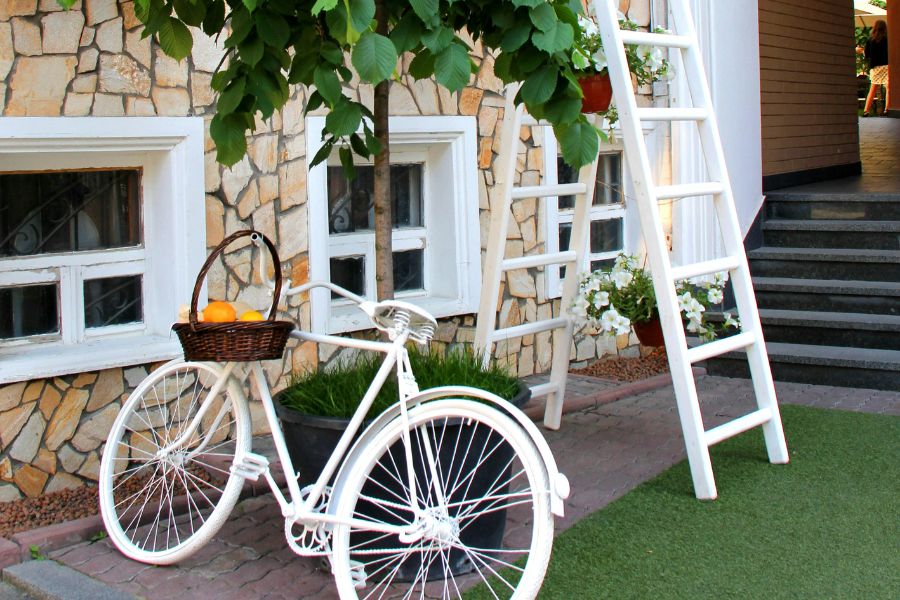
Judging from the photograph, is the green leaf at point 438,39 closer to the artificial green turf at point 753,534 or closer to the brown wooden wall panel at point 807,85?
the artificial green turf at point 753,534

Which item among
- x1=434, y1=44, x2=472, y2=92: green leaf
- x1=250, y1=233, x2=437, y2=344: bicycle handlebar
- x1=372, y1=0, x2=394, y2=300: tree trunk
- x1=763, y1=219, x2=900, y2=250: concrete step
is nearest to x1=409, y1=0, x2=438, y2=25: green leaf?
x1=434, y1=44, x2=472, y2=92: green leaf

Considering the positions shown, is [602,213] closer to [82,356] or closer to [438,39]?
[82,356]

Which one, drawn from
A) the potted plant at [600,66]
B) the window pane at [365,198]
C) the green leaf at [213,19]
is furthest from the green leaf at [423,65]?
the window pane at [365,198]

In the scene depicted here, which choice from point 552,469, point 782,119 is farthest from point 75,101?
point 782,119

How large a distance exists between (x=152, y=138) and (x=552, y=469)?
2.44 m

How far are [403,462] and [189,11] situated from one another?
62.9 inches

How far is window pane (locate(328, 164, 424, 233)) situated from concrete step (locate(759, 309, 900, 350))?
8.33ft

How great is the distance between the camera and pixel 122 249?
4695mm

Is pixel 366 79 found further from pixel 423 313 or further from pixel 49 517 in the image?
pixel 49 517

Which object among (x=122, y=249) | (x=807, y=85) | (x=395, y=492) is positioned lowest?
(x=395, y=492)

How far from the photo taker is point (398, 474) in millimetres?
3412

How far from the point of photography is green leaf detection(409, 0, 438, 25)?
3.04 meters

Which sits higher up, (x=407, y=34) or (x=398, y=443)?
(x=407, y=34)

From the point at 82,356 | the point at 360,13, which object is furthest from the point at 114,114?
the point at 360,13
